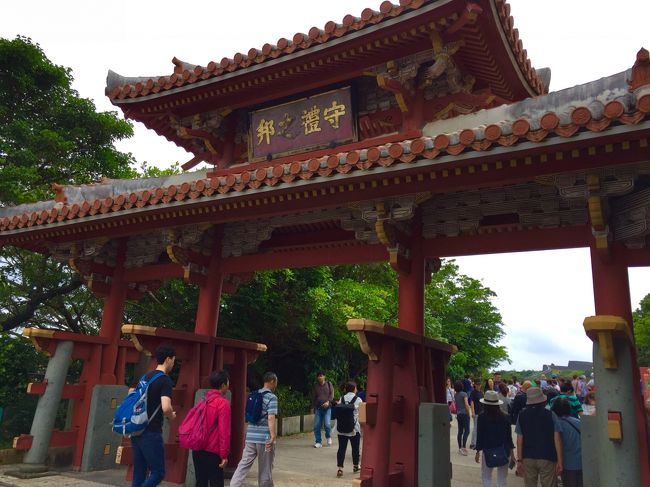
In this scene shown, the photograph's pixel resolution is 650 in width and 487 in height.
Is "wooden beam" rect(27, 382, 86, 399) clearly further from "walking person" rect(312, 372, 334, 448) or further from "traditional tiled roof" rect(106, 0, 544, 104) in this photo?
"traditional tiled roof" rect(106, 0, 544, 104)

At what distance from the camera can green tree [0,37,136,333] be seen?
13.6m

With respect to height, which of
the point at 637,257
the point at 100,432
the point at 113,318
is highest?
the point at 637,257

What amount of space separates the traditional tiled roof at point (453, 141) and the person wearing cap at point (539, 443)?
316 cm

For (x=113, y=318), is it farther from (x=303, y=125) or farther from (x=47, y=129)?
(x=47, y=129)

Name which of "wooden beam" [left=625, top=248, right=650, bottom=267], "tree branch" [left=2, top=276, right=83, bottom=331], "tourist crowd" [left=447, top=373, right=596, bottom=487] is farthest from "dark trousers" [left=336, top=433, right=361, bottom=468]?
"tree branch" [left=2, top=276, right=83, bottom=331]

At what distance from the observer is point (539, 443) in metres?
5.82

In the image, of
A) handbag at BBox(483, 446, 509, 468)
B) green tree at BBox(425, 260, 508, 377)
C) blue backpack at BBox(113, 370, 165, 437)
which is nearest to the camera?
blue backpack at BBox(113, 370, 165, 437)

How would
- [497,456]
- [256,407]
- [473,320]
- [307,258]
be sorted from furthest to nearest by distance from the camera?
1. [473,320]
2. [307,258]
3. [497,456]
4. [256,407]

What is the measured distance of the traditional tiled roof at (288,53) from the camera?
700 centimetres

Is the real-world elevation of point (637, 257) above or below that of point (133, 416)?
above

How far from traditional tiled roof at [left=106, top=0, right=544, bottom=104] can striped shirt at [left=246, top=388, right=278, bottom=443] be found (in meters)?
5.10

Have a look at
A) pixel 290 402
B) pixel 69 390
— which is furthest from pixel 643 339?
pixel 69 390

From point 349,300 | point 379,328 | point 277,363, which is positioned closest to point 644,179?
point 379,328

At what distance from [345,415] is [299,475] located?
1.19 m
